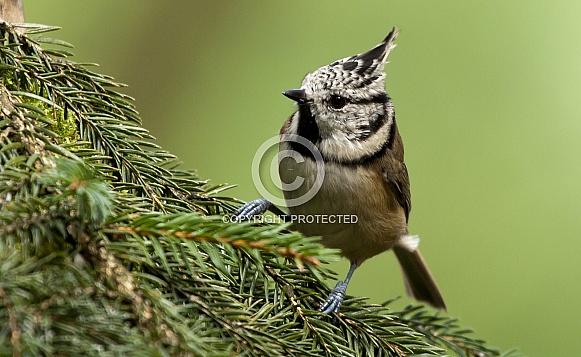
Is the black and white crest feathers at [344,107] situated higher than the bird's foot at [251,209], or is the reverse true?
the black and white crest feathers at [344,107]

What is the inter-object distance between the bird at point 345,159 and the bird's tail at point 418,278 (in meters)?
0.57

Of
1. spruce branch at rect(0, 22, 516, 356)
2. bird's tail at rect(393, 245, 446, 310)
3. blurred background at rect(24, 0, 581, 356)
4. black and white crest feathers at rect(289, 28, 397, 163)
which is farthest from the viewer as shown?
blurred background at rect(24, 0, 581, 356)

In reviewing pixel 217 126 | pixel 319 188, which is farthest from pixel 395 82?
pixel 319 188

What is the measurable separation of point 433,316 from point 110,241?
1592 mm

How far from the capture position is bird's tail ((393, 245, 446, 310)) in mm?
3572

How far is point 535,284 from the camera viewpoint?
12.8ft

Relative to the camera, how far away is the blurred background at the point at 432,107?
13.3 ft

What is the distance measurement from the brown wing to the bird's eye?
342mm

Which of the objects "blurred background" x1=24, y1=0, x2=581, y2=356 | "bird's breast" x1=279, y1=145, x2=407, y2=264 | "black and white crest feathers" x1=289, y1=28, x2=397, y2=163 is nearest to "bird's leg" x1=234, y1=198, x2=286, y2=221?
"bird's breast" x1=279, y1=145, x2=407, y2=264

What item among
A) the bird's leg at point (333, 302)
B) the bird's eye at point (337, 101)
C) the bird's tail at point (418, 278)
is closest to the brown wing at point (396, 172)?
the bird's eye at point (337, 101)

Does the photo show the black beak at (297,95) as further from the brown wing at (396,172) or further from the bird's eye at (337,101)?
the brown wing at (396,172)

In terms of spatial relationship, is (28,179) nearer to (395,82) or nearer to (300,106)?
(300,106)

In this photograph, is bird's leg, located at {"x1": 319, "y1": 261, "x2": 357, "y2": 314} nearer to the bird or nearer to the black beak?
the bird

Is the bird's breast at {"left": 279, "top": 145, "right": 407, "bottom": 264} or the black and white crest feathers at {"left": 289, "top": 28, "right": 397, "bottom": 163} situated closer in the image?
the bird's breast at {"left": 279, "top": 145, "right": 407, "bottom": 264}
